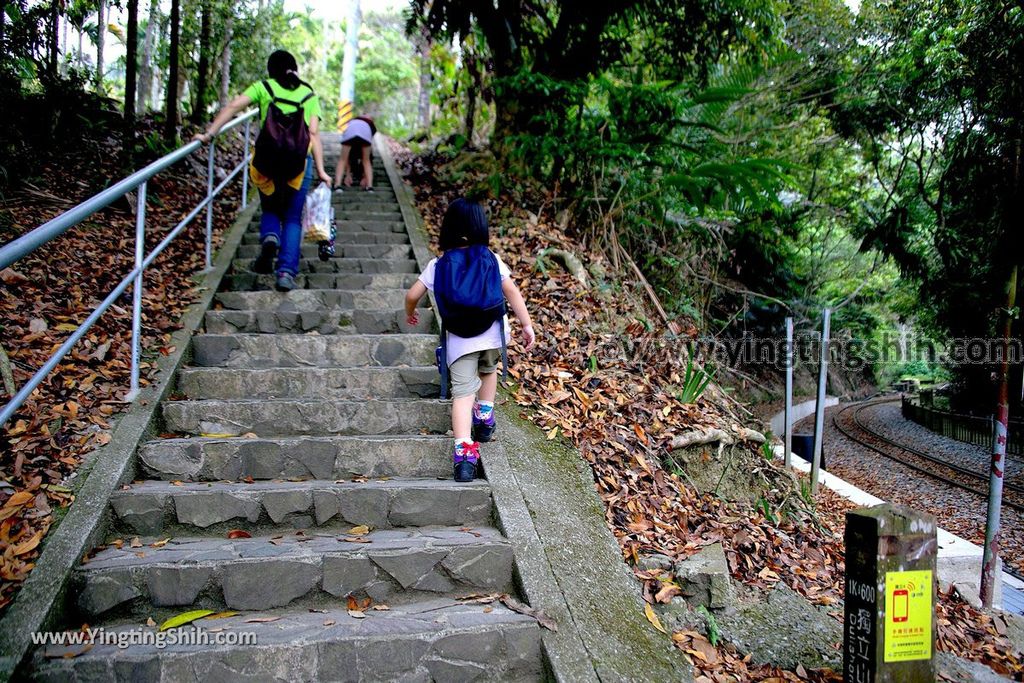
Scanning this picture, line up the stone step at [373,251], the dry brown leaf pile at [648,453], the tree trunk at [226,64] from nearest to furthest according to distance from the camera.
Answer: the dry brown leaf pile at [648,453] → the stone step at [373,251] → the tree trunk at [226,64]

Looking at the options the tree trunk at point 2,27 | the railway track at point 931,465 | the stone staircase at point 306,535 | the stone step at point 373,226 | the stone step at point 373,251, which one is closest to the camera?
the stone staircase at point 306,535

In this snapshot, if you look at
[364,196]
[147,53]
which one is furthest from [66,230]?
[147,53]

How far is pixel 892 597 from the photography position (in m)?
2.32

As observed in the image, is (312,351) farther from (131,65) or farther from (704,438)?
(131,65)

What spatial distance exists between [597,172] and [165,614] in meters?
5.74

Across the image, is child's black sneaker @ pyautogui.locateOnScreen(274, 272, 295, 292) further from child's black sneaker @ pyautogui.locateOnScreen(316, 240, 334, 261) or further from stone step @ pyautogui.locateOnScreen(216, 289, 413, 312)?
child's black sneaker @ pyautogui.locateOnScreen(316, 240, 334, 261)

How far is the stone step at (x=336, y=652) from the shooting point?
6.80 feet

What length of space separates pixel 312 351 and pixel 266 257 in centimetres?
127

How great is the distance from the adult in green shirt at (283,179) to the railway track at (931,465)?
41.4 feet

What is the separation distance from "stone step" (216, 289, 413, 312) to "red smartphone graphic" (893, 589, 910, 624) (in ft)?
11.4

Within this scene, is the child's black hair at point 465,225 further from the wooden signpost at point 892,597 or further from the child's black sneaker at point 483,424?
the wooden signpost at point 892,597

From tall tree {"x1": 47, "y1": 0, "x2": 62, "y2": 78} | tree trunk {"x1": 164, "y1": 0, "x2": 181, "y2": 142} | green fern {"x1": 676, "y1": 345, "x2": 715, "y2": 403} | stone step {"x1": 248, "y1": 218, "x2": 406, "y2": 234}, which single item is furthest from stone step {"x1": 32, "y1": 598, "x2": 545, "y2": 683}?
tree trunk {"x1": 164, "y1": 0, "x2": 181, "y2": 142}

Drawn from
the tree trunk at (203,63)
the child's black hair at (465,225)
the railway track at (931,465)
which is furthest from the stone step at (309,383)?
the railway track at (931,465)

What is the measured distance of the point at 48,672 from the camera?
2.00 m
